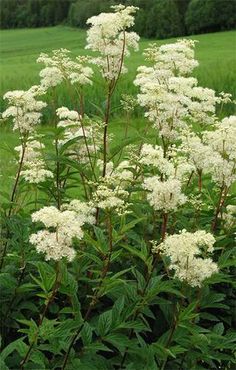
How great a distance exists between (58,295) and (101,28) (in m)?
1.52

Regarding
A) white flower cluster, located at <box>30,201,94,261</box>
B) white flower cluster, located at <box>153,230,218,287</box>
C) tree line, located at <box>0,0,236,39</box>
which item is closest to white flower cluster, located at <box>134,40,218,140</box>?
white flower cluster, located at <box>153,230,218,287</box>

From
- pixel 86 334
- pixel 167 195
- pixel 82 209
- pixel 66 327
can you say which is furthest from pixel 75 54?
pixel 66 327

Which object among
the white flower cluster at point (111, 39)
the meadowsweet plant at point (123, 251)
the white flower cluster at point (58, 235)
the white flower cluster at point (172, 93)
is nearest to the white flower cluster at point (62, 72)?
the meadowsweet plant at point (123, 251)

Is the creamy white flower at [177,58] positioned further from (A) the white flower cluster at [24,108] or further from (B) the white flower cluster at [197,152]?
(A) the white flower cluster at [24,108]

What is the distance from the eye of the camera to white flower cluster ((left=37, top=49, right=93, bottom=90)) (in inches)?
150

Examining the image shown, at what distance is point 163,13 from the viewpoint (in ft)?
97.9

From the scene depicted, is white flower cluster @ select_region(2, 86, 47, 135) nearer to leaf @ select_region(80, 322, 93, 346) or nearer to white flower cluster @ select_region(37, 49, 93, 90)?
white flower cluster @ select_region(37, 49, 93, 90)

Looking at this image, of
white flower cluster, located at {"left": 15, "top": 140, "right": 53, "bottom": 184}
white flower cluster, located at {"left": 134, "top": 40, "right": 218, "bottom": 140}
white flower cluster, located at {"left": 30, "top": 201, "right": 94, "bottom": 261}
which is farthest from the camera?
white flower cluster, located at {"left": 15, "top": 140, "right": 53, "bottom": 184}

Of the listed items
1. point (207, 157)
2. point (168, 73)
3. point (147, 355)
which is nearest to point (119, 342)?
point (147, 355)

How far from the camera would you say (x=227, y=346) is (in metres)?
3.01

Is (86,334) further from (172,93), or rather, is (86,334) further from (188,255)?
(172,93)

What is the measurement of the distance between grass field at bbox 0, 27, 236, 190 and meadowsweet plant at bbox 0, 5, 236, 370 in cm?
32

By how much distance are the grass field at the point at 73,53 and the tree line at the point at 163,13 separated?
31.7 inches

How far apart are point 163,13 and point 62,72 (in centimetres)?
2712
